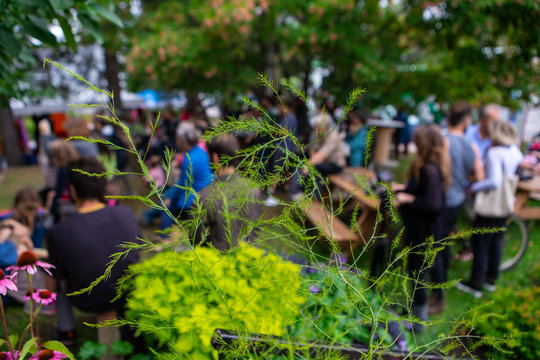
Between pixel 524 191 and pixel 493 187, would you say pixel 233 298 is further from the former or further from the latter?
pixel 524 191

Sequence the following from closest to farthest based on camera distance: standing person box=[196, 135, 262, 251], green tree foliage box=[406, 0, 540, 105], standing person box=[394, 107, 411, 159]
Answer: standing person box=[196, 135, 262, 251]
green tree foliage box=[406, 0, 540, 105]
standing person box=[394, 107, 411, 159]

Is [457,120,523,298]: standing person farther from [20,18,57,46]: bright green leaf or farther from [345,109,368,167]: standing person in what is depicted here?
[20,18,57,46]: bright green leaf

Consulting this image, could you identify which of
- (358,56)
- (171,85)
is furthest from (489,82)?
(171,85)

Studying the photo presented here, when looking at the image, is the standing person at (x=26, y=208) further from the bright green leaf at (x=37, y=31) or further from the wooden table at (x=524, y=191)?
the wooden table at (x=524, y=191)

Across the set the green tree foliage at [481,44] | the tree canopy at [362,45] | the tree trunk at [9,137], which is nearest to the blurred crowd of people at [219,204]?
the green tree foliage at [481,44]

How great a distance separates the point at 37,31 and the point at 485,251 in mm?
3786

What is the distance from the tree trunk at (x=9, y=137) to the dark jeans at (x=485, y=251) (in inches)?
518

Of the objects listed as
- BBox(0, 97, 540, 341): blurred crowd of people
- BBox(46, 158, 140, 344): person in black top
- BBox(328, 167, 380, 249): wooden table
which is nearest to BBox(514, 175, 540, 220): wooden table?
BBox(0, 97, 540, 341): blurred crowd of people

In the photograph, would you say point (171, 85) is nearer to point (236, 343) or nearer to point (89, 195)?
point (89, 195)

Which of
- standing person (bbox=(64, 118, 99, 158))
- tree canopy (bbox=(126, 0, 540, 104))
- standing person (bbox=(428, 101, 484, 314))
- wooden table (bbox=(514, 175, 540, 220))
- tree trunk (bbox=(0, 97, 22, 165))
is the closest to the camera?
standing person (bbox=(428, 101, 484, 314))

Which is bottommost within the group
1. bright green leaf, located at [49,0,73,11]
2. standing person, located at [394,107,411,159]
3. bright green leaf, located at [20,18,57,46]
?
standing person, located at [394,107,411,159]

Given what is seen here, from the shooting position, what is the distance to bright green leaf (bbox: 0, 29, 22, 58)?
1.62 m

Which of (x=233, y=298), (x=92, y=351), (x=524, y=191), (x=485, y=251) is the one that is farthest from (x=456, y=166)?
(x=92, y=351)

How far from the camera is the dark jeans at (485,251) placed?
356cm
